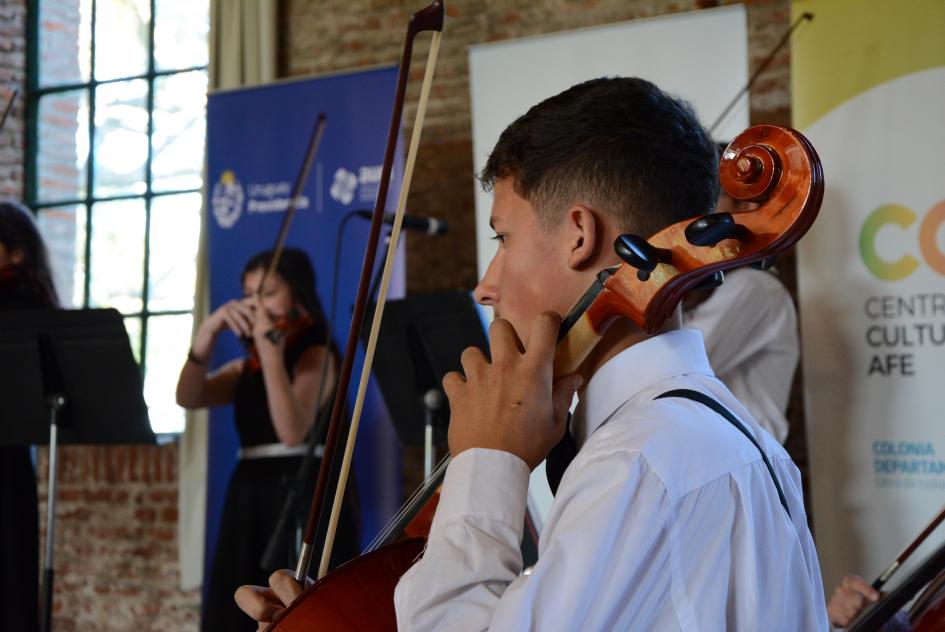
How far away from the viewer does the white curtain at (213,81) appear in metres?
4.71

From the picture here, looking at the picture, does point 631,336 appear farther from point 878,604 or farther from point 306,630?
point 878,604

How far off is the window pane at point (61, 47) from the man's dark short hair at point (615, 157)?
512 centimetres

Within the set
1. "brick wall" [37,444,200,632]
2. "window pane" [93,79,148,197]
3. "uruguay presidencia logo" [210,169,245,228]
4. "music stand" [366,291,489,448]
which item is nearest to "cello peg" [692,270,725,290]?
"music stand" [366,291,489,448]

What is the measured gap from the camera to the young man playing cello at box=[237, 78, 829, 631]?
890 millimetres

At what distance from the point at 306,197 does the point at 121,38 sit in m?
2.16

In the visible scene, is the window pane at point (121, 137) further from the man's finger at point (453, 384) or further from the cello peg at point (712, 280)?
the cello peg at point (712, 280)

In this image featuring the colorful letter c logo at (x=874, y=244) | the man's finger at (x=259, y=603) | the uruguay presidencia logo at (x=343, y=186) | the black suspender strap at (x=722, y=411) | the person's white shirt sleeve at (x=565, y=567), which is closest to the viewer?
the person's white shirt sleeve at (x=565, y=567)

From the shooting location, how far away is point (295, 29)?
4.94 m

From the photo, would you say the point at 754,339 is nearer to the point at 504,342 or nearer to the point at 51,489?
the point at 504,342

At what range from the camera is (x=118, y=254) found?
5.50m

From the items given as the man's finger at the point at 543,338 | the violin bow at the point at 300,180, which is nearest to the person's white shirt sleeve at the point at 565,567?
the man's finger at the point at 543,338

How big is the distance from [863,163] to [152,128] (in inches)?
144

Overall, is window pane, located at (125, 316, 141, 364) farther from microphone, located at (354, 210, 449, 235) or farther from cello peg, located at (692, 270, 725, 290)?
cello peg, located at (692, 270, 725, 290)

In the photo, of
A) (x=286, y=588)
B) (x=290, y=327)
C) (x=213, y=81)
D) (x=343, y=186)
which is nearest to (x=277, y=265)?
(x=290, y=327)
